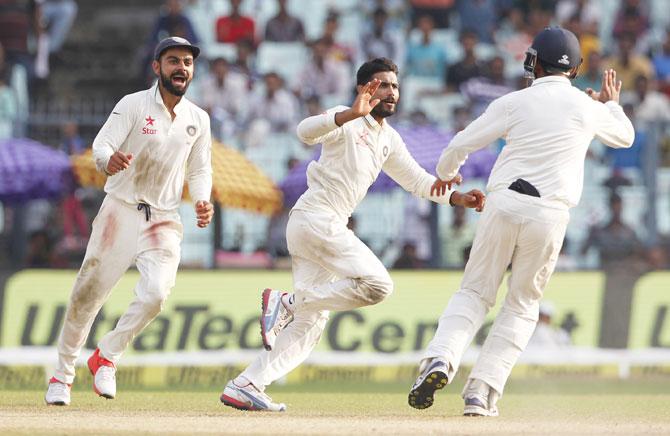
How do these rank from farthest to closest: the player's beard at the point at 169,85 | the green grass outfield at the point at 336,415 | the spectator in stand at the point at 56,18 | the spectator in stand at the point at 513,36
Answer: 1. the spectator in stand at the point at 513,36
2. the spectator in stand at the point at 56,18
3. the player's beard at the point at 169,85
4. the green grass outfield at the point at 336,415

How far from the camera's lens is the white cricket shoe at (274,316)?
11.0 meters

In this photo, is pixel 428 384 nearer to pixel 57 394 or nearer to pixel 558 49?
pixel 558 49

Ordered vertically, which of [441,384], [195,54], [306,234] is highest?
[195,54]

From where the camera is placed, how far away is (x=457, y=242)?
18281 mm

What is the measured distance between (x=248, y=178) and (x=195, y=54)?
6.45 metres

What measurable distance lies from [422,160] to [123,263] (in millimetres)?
6900

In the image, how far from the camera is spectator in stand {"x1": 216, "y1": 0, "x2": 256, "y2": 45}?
2197cm

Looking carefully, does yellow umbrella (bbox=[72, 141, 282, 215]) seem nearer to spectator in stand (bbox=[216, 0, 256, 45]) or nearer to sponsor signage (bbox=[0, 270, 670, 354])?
sponsor signage (bbox=[0, 270, 670, 354])

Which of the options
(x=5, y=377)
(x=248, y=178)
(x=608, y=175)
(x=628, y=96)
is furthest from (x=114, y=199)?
(x=628, y=96)

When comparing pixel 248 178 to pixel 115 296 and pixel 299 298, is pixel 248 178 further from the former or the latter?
pixel 299 298

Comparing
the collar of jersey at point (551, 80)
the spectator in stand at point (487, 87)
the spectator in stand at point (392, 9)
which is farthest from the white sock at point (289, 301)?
the spectator in stand at point (392, 9)

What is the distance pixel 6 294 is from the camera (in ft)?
53.3

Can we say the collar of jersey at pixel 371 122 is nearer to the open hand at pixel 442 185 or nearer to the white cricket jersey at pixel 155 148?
the open hand at pixel 442 185

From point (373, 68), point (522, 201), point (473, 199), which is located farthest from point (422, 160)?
point (522, 201)
